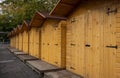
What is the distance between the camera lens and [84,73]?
20.6 feet

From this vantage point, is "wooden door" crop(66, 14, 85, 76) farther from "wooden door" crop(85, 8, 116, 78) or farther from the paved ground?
the paved ground

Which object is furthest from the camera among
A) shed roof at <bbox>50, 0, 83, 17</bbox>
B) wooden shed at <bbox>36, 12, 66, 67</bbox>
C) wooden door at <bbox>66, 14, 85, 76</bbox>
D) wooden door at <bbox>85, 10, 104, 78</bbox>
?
wooden shed at <bbox>36, 12, 66, 67</bbox>

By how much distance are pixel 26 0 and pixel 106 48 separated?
27.3 m

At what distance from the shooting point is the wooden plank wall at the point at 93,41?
4961 millimetres

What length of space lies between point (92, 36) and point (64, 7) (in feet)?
5.92

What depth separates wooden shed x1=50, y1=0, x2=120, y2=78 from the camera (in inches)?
193

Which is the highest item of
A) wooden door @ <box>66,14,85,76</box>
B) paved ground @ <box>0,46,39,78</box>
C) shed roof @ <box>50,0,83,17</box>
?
shed roof @ <box>50,0,83,17</box>

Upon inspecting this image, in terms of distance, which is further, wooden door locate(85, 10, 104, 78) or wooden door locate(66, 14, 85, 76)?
wooden door locate(66, 14, 85, 76)

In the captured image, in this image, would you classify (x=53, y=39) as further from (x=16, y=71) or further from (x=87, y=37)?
(x=87, y=37)

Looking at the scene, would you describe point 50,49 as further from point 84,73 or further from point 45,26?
point 84,73

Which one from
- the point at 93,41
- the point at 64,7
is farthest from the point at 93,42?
the point at 64,7

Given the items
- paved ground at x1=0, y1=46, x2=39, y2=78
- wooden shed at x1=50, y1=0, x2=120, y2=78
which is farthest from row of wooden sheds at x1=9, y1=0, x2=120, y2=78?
paved ground at x1=0, y1=46, x2=39, y2=78

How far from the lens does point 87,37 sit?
20.1 feet

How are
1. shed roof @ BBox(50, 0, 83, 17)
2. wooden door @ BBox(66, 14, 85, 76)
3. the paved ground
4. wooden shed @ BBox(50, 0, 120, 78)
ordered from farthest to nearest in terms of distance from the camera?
1. the paved ground
2. shed roof @ BBox(50, 0, 83, 17)
3. wooden door @ BBox(66, 14, 85, 76)
4. wooden shed @ BBox(50, 0, 120, 78)
